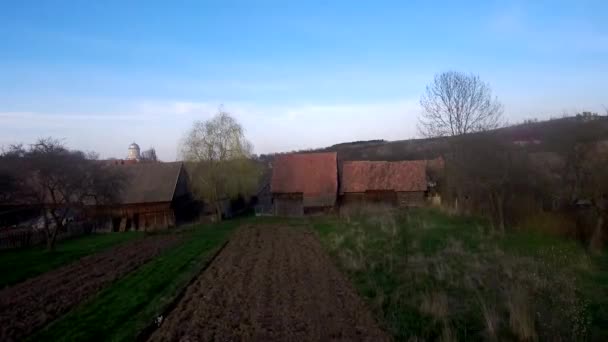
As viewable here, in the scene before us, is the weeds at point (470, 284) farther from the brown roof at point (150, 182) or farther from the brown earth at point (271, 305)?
the brown roof at point (150, 182)

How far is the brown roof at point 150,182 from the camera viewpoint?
36.8m

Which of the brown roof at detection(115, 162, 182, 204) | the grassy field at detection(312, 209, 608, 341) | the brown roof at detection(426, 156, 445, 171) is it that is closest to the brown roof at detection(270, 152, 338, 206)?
the brown roof at detection(115, 162, 182, 204)

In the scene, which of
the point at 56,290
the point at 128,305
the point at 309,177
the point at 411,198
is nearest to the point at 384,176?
the point at 411,198

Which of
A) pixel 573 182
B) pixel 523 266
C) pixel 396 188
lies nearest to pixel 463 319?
pixel 523 266

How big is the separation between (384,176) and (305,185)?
6.42 metres

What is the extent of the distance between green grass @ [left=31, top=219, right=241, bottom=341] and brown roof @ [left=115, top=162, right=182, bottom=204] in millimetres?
20021

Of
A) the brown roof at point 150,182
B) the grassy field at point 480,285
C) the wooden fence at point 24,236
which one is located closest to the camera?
the grassy field at point 480,285

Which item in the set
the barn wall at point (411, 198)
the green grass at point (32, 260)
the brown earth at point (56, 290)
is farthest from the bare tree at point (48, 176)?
the barn wall at point (411, 198)

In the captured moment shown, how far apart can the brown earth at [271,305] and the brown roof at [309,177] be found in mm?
19672

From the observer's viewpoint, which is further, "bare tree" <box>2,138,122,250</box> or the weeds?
"bare tree" <box>2,138,122,250</box>

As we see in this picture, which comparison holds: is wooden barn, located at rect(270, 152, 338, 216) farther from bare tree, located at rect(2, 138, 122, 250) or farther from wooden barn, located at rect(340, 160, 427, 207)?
bare tree, located at rect(2, 138, 122, 250)

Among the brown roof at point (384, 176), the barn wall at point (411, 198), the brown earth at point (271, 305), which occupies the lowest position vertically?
the barn wall at point (411, 198)

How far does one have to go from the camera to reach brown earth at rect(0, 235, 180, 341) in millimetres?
10065

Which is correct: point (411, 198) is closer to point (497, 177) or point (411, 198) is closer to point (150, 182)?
point (497, 177)
